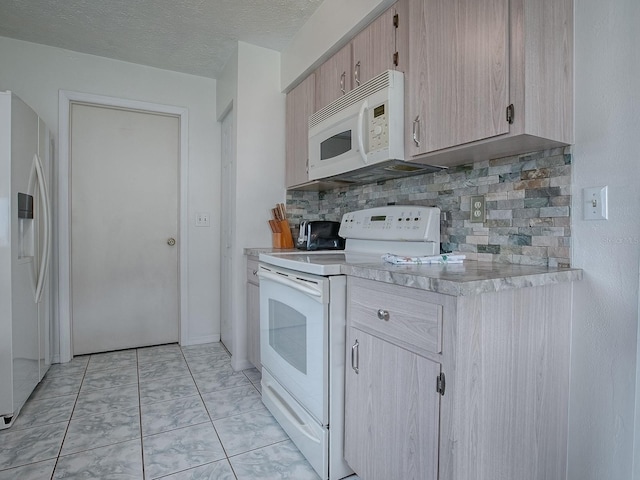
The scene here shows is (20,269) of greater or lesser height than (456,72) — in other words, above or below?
below

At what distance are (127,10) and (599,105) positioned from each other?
2.50 m

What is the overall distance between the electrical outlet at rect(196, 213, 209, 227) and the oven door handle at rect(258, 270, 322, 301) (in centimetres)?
138

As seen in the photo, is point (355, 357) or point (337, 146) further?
point (337, 146)

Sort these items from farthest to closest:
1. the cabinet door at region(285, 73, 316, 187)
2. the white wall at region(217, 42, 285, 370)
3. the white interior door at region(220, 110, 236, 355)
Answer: the white interior door at region(220, 110, 236, 355), the white wall at region(217, 42, 285, 370), the cabinet door at region(285, 73, 316, 187)

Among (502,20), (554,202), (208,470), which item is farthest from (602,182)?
(208,470)

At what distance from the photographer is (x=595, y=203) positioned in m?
1.14

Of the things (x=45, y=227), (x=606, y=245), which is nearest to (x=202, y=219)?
(x=45, y=227)

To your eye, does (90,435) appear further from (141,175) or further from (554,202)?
(554,202)

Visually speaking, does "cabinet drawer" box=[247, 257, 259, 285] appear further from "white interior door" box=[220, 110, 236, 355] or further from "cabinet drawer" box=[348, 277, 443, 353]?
"cabinet drawer" box=[348, 277, 443, 353]

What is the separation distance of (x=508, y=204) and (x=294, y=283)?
93cm

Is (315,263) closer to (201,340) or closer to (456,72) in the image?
(456,72)

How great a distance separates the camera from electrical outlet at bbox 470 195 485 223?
1.50 metres

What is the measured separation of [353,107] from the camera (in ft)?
5.92

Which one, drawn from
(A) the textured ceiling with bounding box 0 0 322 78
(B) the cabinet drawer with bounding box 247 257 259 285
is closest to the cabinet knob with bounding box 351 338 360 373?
(B) the cabinet drawer with bounding box 247 257 259 285
